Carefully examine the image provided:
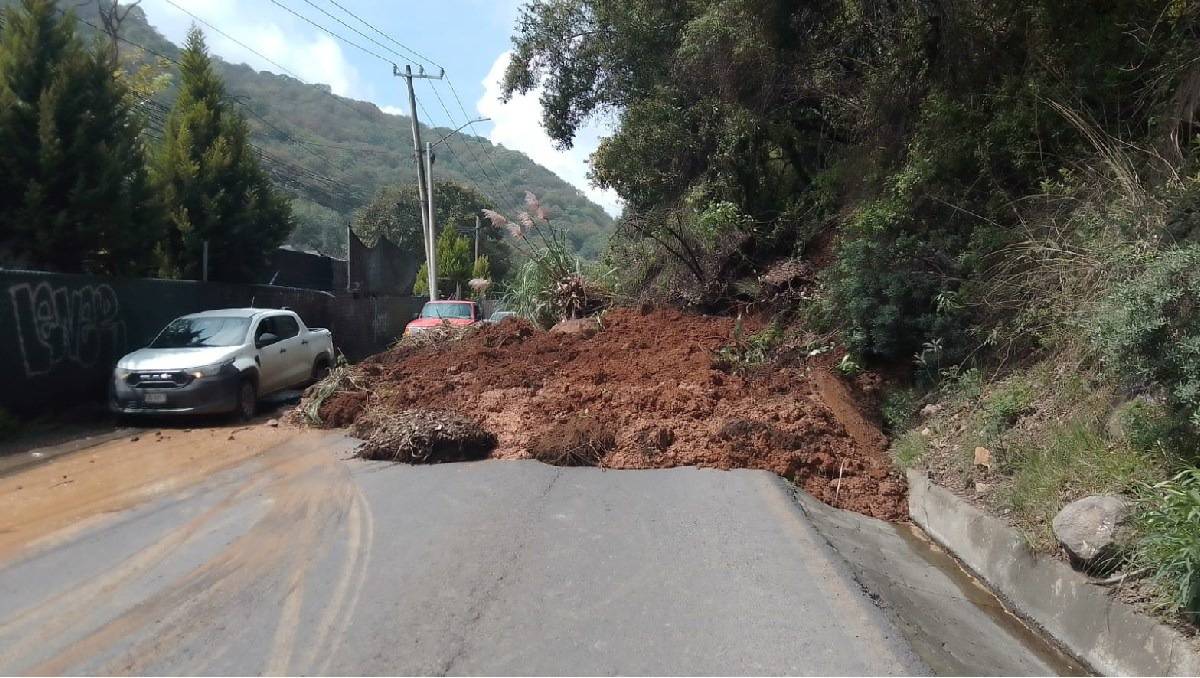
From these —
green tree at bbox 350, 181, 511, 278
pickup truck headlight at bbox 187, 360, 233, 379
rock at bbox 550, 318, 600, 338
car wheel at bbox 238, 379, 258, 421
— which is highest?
green tree at bbox 350, 181, 511, 278

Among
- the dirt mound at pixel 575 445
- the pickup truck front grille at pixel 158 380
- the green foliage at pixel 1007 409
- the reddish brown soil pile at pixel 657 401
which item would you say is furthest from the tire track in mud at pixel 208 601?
the green foliage at pixel 1007 409

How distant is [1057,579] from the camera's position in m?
5.01

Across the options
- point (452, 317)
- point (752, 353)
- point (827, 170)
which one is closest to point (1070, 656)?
point (752, 353)

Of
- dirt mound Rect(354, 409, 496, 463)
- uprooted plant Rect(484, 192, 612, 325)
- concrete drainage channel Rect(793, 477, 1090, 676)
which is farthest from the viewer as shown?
uprooted plant Rect(484, 192, 612, 325)

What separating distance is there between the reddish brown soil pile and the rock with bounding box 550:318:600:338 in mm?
203

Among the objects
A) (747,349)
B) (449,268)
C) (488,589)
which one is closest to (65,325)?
(747,349)

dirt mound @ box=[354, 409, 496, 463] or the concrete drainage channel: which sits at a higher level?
dirt mound @ box=[354, 409, 496, 463]

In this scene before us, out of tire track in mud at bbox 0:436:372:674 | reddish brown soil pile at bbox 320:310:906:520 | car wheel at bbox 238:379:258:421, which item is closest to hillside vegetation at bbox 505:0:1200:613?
reddish brown soil pile at bbox 320:310:906:520

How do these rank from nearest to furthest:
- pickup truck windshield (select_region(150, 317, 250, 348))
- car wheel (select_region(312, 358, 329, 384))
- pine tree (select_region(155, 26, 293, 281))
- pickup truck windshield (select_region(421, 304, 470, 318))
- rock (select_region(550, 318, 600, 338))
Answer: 1. pickup truck windshield (select_region(150, 317, 250, 348))
2. rock (select_region(550, 318, 600, 338))
3. car wheel (select_region(312, 358, 329, 384))
4. pine tree (select_region(155, 26, 293, 281))
5. pickup truck windshield (select_region(421, 304, 470, 318))

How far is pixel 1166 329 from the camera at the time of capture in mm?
4980

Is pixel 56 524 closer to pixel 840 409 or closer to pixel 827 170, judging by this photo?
pixel 840 409

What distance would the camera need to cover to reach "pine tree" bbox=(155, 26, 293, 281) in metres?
17.9

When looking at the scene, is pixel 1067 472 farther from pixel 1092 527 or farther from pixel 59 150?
pixel 59 150

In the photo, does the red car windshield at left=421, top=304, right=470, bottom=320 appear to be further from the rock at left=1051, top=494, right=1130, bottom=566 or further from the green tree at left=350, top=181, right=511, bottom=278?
the green tree at left=350, top=181, right=511, bottom=278
